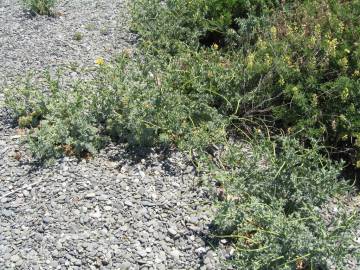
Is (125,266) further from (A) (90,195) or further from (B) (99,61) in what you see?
(B) (99,61)

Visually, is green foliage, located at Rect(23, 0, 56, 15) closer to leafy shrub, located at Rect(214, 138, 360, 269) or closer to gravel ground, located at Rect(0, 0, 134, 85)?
gravel ground, located at Rect(0, 0, 134, 85)

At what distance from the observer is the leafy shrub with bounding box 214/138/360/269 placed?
10.0ft

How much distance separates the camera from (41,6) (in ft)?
20.1

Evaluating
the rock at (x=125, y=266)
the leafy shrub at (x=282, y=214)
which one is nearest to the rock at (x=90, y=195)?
the rock at (x=125, y=266)

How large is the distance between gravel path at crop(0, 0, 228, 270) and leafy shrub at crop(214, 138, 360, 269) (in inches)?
10.1

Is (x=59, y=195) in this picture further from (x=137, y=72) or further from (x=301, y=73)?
(x=301, y=73)

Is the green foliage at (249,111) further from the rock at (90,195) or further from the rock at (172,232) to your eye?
the rock at (90,195)

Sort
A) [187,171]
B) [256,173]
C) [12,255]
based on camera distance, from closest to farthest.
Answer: [12,255]
[256,173]
[187,171]

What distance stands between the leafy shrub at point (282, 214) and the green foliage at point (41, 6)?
3473 millimetres

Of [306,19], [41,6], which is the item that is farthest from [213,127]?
[41,6]

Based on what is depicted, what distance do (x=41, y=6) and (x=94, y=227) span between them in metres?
3.62

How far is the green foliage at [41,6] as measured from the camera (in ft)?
20.1

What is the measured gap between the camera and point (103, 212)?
358 centimetres

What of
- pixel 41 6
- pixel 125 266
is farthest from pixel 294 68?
pixel 41 6
